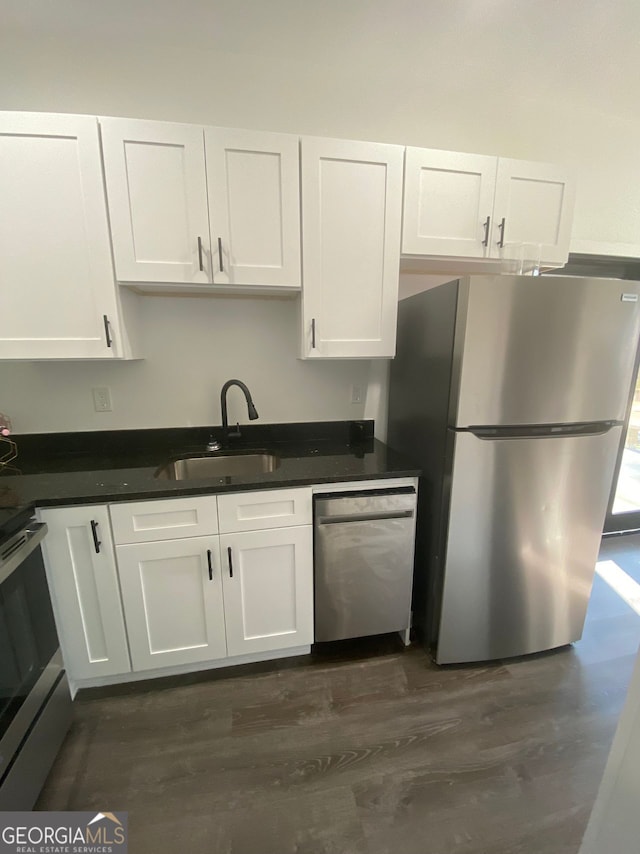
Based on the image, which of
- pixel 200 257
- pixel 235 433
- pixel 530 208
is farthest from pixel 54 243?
pixel 530 208

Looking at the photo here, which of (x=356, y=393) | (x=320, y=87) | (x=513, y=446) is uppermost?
(x=320, y=87)

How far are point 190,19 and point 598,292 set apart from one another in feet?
6.49

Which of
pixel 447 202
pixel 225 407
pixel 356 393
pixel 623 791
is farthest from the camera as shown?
pixel 356 393

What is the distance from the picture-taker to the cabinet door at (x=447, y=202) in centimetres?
153

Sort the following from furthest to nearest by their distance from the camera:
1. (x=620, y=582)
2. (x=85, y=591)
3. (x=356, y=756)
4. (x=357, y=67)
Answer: (x=620, y=582), (x=357, y=67), (x=85, y=591), (x=356, y=756)

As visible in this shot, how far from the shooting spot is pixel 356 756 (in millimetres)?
1257

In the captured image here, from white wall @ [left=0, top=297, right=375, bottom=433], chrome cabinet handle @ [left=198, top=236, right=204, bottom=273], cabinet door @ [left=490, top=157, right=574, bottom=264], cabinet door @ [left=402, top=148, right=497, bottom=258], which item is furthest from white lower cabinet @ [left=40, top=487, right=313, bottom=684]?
cabinet door @ [left=490, top=157, right=574, bottom=264]

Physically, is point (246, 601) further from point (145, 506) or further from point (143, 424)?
point (143, 424)

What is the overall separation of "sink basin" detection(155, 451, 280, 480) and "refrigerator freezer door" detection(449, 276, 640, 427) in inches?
39.3

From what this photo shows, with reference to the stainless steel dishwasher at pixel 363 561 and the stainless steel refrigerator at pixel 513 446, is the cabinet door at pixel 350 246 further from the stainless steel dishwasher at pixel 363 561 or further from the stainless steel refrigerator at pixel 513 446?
the stainless steel dishwasher at pixel 363 561

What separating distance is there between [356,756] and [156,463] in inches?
56.2

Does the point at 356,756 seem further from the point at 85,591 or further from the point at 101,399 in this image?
the point at 101,399

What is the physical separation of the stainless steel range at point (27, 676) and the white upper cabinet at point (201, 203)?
1.11 metres

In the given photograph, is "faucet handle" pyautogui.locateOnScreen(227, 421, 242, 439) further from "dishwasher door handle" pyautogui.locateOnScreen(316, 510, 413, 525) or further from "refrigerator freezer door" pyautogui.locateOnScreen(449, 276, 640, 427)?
"refrigerator freezer door" pyautogui.locateOnScreen(449, 276, 640, 427)
